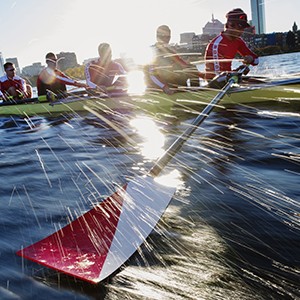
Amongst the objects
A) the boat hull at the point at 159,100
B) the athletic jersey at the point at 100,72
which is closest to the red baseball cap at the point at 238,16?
the boat hull at the point at 159,100

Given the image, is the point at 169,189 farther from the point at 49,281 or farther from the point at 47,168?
the point at 47,168

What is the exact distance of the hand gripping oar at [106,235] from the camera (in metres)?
1.95

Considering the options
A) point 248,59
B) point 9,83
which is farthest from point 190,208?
point 9,83

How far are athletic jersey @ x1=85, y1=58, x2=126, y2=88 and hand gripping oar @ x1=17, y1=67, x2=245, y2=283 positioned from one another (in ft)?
24.4

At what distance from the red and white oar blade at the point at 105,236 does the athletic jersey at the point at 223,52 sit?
17.4ft

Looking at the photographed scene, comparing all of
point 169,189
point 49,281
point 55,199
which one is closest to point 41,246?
point 49,281

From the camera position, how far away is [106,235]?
228cm

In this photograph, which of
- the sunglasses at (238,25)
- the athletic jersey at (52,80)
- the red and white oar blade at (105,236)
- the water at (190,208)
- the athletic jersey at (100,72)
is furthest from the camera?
the athletic jersey at (52,80)

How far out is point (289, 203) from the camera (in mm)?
2619

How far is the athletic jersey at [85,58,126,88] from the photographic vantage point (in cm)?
996

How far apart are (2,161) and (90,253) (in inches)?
148

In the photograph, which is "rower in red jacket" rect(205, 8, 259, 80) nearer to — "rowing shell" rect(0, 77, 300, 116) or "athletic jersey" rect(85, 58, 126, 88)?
"rowing shell" rect(0, 77, 300, 116)

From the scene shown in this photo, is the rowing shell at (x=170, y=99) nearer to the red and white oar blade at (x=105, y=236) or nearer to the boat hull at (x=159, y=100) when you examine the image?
the boat hull at (x=159, y=100)

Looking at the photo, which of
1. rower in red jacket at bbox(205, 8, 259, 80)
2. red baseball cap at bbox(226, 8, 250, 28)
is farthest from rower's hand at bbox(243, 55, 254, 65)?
red baseball cap at bbox(226, 8, 250, 28)
